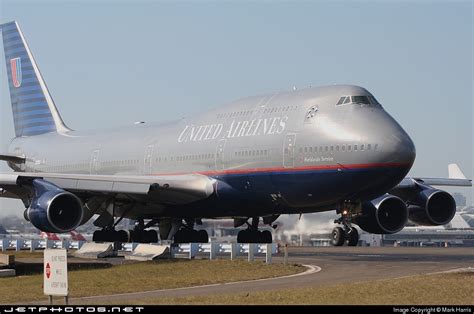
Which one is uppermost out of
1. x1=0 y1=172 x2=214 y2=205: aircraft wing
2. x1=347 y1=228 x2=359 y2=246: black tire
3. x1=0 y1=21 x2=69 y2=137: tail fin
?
x1=0 y1=21 x2=69 y2=137: tail fin

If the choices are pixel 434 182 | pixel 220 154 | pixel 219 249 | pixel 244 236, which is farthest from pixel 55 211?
pixel 434 182

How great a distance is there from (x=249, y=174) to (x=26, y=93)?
81.8 ft

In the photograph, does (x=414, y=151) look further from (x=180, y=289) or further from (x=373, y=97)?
(x=180, y=289)

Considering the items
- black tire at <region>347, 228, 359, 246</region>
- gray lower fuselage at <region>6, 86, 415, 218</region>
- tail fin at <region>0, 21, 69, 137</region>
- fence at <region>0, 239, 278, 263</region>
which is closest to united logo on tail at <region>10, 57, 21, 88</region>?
tail fin at <region>0, 21, 69, 137</region>

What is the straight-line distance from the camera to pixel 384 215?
39.3m

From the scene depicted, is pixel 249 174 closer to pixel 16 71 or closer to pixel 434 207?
pixel 434 207

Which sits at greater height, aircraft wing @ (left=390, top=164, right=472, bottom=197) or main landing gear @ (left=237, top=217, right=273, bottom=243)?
aircraft wing @ (left=390, top=164, right=472, bottom=197)

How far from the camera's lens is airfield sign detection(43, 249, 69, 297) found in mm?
18781

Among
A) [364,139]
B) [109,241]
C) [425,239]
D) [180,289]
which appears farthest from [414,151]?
[425,239]

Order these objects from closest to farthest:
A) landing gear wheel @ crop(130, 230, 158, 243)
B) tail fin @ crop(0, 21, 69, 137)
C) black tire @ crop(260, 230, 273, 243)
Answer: black tire @ crop(260, 230, 273, 243)
landing gear wheel @ crop(130, 230, 158, 243)
tail fin @ crop(0, 21, 69, 137)

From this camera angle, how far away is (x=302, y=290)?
21781 mm

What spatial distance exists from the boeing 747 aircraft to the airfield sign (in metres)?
15.8

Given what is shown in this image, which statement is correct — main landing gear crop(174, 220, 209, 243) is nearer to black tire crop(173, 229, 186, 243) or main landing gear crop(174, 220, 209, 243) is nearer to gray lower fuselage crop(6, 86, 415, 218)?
black tire crop(173, 229, 186, 243)

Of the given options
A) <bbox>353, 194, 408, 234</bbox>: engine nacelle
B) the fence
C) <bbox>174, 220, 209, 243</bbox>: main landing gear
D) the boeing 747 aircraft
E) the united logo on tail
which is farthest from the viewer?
the united logo on tail
